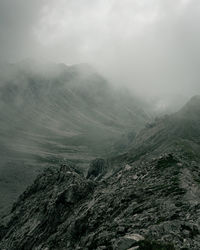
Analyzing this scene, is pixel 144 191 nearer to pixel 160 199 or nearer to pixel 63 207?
pixel 160 199

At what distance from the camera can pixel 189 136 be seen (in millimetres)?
199625

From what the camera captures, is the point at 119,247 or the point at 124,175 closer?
the point at 119,247

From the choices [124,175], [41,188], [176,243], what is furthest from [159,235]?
[41,188]

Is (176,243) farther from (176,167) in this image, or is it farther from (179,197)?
(176,167)

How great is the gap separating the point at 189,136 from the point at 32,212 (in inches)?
6230

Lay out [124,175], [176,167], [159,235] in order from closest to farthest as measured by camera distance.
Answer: [159,235] < [176,167] < [124,175]

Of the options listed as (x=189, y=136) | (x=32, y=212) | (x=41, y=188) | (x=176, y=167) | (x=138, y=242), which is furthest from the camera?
(x=189, y=136)

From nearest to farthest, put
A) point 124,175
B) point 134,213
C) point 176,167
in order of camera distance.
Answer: point 134,213, point 176,167, point 124,175

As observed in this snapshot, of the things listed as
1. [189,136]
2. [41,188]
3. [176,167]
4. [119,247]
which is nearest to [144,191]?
[176,167]

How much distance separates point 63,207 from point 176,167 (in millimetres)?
23110

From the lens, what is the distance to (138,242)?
84.2ft

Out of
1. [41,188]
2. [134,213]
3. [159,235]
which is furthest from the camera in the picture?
[41,188]

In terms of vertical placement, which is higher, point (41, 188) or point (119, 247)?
point (41, 188)

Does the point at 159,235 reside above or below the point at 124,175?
below
